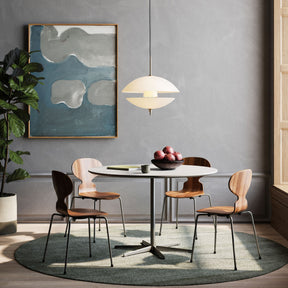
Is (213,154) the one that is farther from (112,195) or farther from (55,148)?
(55,148)

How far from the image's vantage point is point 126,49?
5492 mm

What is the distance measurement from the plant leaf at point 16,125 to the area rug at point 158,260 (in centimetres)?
114

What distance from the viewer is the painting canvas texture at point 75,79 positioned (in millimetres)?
5457

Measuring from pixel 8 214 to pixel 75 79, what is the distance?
176cm

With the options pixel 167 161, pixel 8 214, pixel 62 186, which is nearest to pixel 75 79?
pixel 8 214

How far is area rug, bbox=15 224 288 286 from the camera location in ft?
11.3

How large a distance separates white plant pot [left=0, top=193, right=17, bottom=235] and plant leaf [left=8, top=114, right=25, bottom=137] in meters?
0.72

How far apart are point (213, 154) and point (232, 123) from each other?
443mm

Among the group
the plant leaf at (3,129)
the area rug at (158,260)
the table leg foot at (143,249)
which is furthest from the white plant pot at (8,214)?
the table leg foot at (143,249)

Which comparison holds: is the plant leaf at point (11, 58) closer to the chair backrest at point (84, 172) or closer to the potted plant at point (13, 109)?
the potted plant at point (13, 109)

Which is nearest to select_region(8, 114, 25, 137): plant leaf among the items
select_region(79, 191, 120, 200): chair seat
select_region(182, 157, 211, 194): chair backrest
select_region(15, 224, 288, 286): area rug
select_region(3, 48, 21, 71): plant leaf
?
select_region(3, 48, 21, 71): plant leaf

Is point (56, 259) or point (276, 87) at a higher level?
point (276, 87)

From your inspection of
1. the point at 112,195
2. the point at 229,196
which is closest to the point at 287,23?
the point at 229,196

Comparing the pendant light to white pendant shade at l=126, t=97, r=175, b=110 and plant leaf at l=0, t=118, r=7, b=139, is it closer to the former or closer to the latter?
white pendant shade at l=126, t=97, r=175, b=110
